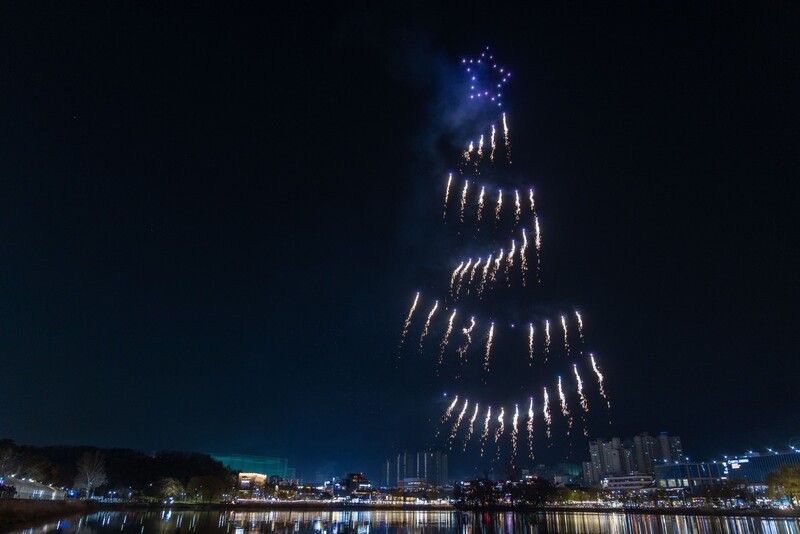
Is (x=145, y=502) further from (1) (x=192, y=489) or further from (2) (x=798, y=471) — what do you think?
(2) (x=798, y=471)

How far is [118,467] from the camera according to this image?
106438 millimetres

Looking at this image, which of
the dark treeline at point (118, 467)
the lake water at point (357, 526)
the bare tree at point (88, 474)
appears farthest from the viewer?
the bare tree at point (88, 474)

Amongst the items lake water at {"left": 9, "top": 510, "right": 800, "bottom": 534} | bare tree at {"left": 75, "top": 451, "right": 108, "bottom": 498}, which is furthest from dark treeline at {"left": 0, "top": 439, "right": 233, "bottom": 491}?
lake water at {"left": 9, "top": 510, "right": 800, "bottom": 534}

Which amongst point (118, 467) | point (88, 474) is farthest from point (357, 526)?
point (118, 467)

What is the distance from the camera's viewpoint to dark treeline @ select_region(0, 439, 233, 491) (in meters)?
81.4

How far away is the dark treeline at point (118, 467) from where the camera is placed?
267ft

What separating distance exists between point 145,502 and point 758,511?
115257mm

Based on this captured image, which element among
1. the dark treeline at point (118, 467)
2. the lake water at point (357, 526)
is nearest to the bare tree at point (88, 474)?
the dark treeline at point (118, 467)

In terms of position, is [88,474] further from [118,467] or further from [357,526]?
[357,526]

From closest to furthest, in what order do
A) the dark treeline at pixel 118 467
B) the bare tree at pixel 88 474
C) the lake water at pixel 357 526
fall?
the lake water at pixel 357 526
the dark treeline at pixel 118 467
the bare tree at pixel 88 474

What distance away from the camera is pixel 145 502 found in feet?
332

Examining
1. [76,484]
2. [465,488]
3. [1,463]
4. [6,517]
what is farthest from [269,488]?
[6,517]

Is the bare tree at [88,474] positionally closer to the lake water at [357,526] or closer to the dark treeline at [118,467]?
the dark treeline at [118,467]

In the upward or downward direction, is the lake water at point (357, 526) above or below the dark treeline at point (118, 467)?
below
